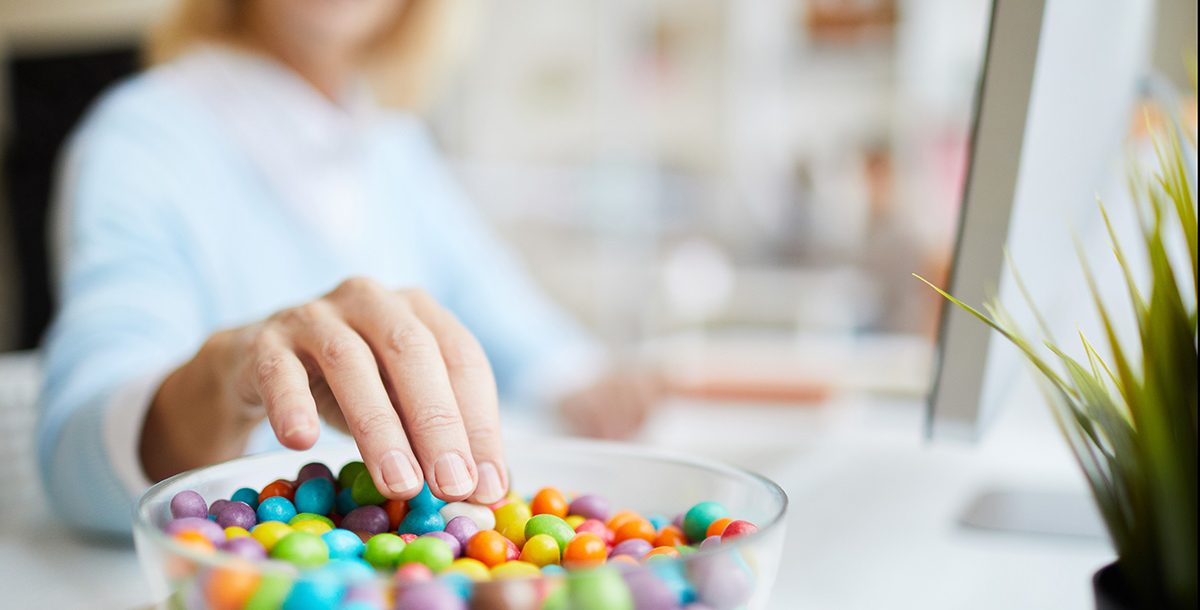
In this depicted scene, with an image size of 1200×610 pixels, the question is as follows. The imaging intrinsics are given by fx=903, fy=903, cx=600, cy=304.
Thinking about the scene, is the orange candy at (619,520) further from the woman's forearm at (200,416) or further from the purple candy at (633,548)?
the woman's forearm at (200,416)

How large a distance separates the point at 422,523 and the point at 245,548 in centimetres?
9

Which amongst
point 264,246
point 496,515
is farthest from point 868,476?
point 264,246

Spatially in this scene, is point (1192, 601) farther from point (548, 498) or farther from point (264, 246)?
point (264, 246)

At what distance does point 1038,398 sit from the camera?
1.04 meters

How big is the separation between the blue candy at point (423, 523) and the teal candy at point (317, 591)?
0.41ft

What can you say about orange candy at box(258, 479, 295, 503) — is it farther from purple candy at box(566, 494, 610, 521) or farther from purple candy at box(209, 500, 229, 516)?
purple candy at box(566, 494, 610, 521)

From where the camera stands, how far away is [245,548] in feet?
1.10

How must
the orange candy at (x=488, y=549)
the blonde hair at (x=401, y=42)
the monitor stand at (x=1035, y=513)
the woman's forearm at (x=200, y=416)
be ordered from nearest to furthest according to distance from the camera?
1. the orange candy at (x=488, y=549)
2. the woman's forearm at (x=200, y=416)
3. the monitor stand at (x=1035, y=513)
4. the blonde hair at (x=401, y=42)

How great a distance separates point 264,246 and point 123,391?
0.61 meters

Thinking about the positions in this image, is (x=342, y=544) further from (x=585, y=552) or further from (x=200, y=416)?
(x=200, y=416)

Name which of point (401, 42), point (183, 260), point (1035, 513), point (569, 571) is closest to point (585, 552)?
point (569, 571)

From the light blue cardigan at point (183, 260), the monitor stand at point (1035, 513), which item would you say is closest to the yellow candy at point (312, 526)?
the light blue cardigan at point (183, 260)

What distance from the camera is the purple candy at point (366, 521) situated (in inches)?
16.1

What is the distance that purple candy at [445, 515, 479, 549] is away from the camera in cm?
39
